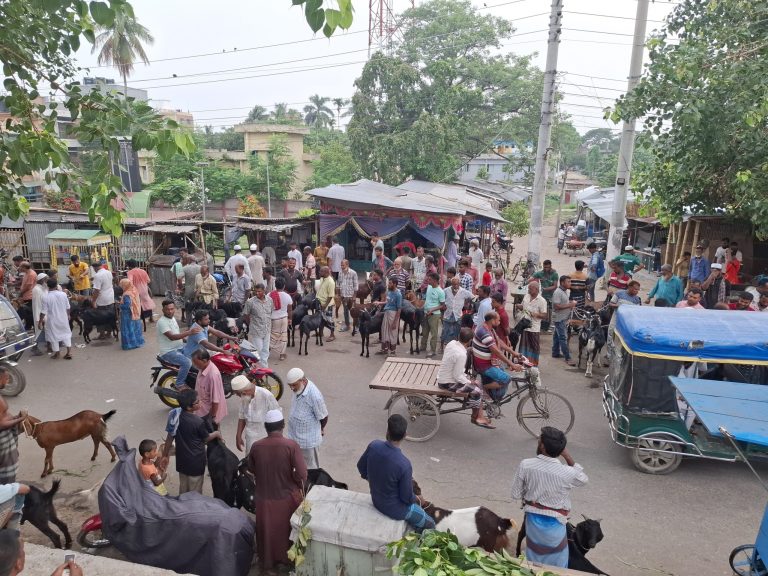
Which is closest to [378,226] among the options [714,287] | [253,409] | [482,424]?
[714,287]

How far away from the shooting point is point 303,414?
5699mm

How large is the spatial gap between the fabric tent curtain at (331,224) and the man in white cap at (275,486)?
44.9ft

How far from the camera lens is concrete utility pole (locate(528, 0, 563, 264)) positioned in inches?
544

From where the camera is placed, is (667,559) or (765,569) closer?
(765,569)

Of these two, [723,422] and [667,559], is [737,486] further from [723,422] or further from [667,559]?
[723,422]

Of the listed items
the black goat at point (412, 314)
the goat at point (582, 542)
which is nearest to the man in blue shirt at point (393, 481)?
the goat at point (582, 542)

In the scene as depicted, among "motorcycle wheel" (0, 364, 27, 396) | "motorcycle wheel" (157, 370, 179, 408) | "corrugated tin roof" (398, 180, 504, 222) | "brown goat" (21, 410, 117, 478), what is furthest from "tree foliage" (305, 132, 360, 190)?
"brown goat" (21, 410, 117, 478)

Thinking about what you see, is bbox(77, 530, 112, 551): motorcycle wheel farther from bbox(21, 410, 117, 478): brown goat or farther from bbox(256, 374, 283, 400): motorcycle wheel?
bbox(256, 374, 283, 400): motorcycle wheel

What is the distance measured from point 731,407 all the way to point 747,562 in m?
1.50

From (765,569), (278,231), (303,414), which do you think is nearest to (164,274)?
(278,231)

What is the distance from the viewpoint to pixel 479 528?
186 inches

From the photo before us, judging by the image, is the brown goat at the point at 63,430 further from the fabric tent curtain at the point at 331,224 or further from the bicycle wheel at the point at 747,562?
the fabric tent curtain at the point at 331,224

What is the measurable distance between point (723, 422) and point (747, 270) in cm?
1427

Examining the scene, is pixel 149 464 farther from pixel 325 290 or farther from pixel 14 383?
pixel 325 290
